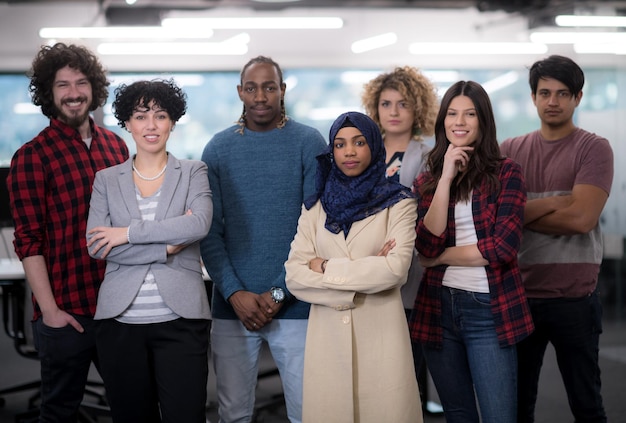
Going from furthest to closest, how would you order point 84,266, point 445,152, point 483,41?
point 483,41, point 84,266, point 445,152

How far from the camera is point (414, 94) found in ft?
10.4

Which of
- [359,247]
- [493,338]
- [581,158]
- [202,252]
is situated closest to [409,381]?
[493,338]

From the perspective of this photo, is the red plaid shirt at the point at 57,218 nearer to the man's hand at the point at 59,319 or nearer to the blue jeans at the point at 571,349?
the man's hand at the point at 59,319

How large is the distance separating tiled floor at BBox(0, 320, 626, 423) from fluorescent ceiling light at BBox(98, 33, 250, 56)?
392 centimetres

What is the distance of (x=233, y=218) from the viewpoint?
2.76 metres

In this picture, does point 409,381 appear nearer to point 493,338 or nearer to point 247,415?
point 493,338

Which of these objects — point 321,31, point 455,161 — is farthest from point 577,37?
point 455,161

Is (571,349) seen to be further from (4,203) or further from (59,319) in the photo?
(4,203)

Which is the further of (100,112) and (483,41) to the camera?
(483,41)

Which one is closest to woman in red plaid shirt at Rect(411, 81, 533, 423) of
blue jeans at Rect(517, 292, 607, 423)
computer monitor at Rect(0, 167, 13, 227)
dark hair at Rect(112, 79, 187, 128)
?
blue jeans at Rect(517, 292, 607, 423)

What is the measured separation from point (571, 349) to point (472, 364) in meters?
0.63

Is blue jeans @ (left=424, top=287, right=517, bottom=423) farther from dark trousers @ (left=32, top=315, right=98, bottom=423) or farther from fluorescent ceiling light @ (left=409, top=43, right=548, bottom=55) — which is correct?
fluorescent ceiling light @ (left=409, top=43, right=548, bottom=55)

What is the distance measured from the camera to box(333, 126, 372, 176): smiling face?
7.63ft

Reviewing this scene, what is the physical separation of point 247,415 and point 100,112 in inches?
262
